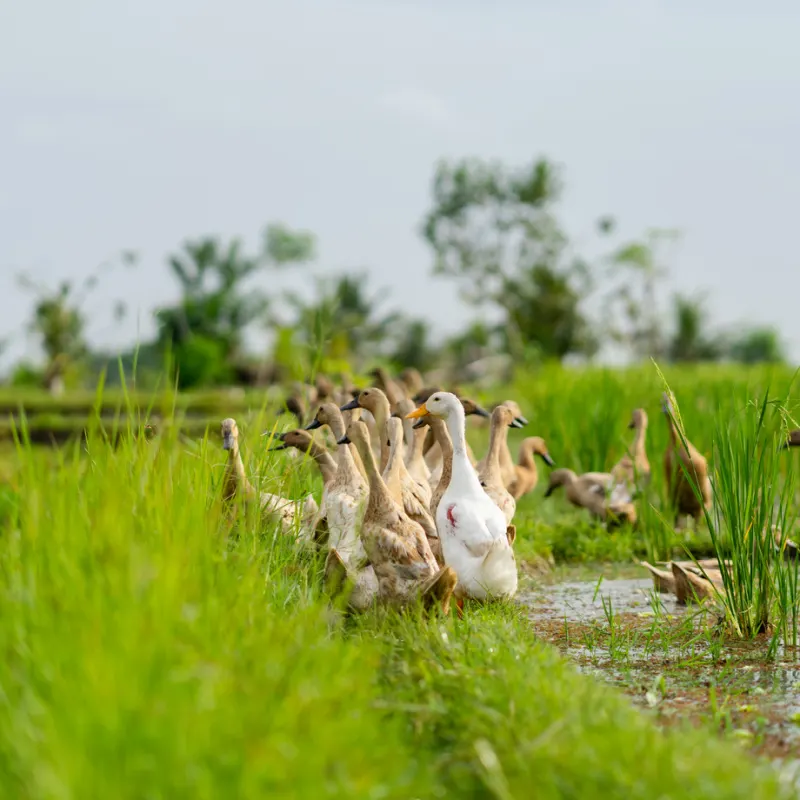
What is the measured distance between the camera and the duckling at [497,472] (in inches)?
242

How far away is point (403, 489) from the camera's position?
5.62 m

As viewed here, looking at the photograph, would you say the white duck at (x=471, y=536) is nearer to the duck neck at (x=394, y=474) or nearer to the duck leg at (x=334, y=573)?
the duck neck at (x=394, y=474)

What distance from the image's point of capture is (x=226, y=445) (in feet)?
18.4

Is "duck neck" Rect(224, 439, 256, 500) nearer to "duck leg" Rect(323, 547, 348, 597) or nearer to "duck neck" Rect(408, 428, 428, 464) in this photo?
"duck leg" Rect(323, 547, 348, 597)

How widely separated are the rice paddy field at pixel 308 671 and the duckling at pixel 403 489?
0.48 meters

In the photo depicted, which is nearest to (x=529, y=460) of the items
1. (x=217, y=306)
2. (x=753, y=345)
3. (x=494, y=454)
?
(x=494, y=454)

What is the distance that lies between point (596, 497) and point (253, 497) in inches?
148

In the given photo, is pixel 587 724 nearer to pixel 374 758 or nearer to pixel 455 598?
pixel 374 758

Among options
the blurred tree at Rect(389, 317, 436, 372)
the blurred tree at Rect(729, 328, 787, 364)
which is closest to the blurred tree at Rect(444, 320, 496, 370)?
the blurred tree at Rect(389, 317, 436, 372)

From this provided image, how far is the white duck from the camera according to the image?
206 inches

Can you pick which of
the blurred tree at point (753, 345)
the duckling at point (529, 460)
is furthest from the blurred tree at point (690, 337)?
the duckling at point (529, 460)

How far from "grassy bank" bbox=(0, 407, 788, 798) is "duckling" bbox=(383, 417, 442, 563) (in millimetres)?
1030

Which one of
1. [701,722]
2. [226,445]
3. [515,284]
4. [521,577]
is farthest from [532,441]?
[515,284]

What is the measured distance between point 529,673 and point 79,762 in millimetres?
1772
